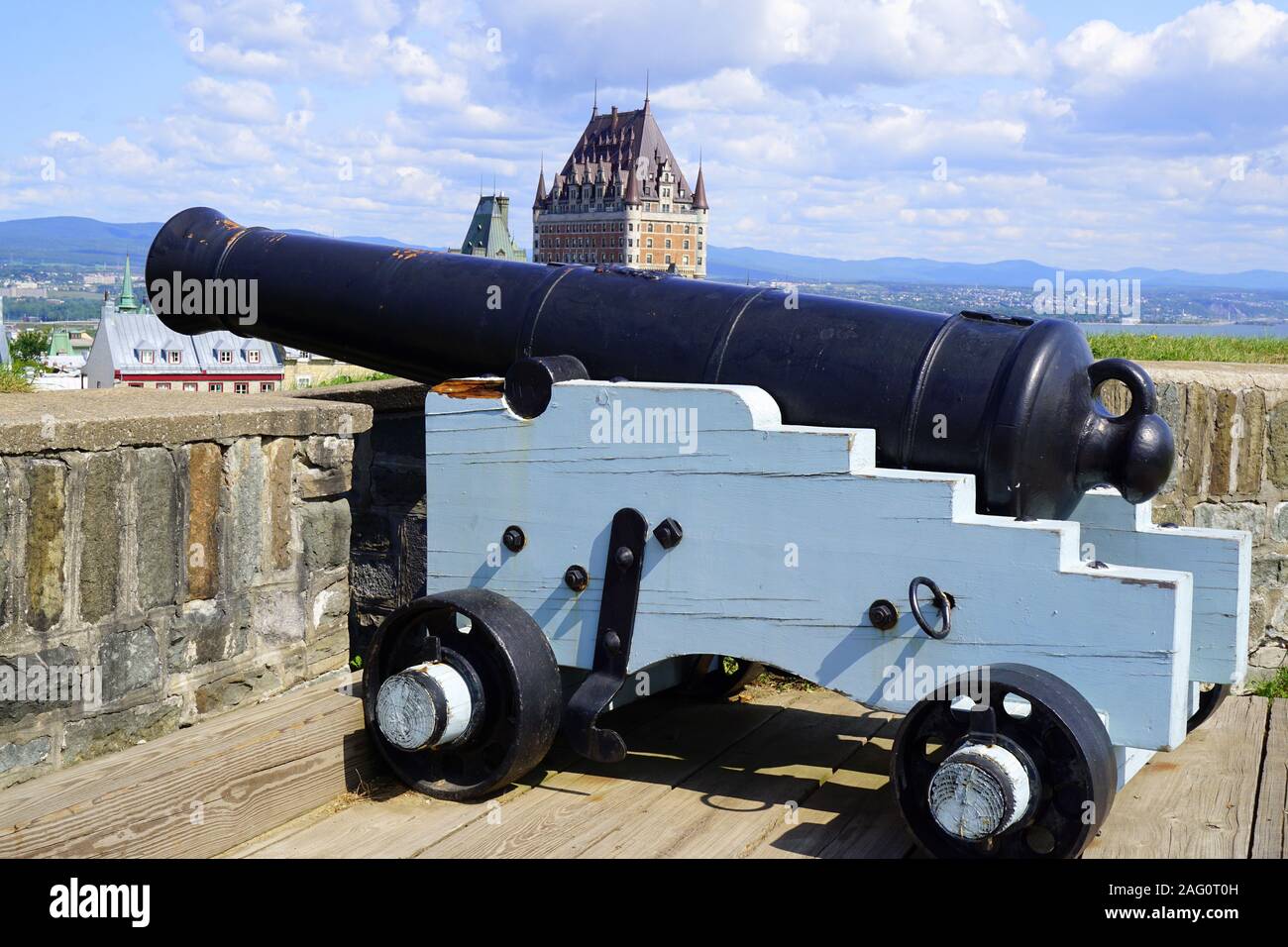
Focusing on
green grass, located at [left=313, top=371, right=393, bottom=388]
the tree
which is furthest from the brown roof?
green grass, located at [left=313, top=371, right=393, bottom=388]

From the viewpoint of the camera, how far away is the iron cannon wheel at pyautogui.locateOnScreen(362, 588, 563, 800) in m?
2.65

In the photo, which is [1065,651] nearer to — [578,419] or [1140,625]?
[1140,625]

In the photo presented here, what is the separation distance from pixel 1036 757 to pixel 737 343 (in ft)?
3.43

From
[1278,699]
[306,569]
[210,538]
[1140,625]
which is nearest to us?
[1140,625]

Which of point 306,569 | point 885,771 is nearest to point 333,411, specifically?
point 306,569

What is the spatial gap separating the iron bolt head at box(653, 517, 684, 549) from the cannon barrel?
0.33 metres

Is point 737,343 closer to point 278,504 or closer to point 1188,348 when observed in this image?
point 278,504

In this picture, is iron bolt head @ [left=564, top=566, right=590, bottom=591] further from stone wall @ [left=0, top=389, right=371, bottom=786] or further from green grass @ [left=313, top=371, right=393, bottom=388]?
green grass @ [left=313, top=371, right=393, bottom=388]

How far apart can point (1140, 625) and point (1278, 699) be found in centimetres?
171

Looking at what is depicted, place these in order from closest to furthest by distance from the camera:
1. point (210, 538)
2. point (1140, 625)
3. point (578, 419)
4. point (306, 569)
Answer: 1. point (1140, 625)
2. point (578, 419)
3. point (210, 538)
4. point (306, 569)

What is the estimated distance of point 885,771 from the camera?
3.01 metres
